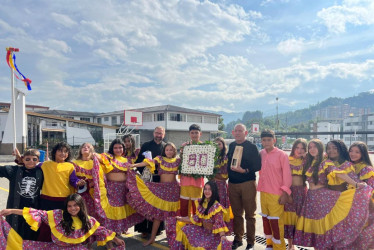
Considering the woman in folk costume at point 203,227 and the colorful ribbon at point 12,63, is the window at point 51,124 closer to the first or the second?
the colorful ribbon at point 12,63

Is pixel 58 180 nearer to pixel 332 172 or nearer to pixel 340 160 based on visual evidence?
pixel 332 172

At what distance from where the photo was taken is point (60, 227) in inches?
151

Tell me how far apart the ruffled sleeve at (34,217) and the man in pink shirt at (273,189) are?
3.36 m

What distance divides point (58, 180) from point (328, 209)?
4244mm

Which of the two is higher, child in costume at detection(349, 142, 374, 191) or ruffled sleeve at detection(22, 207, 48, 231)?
child in costume at detection(349, 142, 374, 191)

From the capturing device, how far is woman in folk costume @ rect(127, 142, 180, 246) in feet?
16.3

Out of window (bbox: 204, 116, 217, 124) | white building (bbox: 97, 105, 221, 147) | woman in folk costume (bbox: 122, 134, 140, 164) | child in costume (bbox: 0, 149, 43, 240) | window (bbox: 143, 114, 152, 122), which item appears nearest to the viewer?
child in costume (bbox: 0, 149, 43, 240)

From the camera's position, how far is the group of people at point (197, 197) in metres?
3.99

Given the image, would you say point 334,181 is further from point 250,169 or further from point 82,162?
point 82,162

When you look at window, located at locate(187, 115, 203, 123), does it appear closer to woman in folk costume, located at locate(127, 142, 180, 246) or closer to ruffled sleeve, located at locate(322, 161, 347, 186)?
woman in folk costume, located at locate(127, 142, 180, 246)

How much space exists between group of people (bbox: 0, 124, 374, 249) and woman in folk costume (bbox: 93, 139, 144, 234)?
0.7 inches

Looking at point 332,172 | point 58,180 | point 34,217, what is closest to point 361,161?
point 332,172

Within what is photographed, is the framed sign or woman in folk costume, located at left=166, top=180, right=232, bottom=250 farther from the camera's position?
the framed sign

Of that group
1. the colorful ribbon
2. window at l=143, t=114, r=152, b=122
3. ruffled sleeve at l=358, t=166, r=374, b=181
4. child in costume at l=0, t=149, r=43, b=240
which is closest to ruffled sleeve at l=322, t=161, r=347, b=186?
ruffled sleeve at l=358, t=166, r=374, b=181
